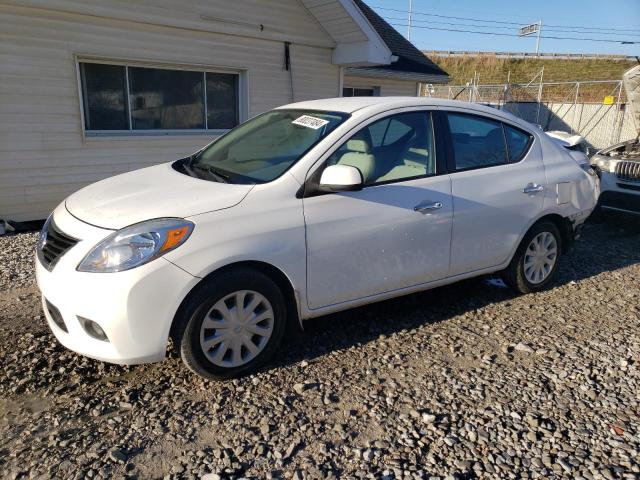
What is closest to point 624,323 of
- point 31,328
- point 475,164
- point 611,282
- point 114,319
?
point 611,282

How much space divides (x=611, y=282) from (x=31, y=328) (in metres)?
5.35

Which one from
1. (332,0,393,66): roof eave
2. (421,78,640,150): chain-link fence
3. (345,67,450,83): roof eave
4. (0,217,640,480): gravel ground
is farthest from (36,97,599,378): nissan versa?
(421,78,640,150): chain-link fence

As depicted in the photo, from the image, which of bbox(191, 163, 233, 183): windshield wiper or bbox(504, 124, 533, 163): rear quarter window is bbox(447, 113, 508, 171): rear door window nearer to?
bbox(504, 124, 533, 163): rear quarter window

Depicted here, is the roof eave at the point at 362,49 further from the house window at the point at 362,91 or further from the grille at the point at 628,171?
the grille at the point at 628,171

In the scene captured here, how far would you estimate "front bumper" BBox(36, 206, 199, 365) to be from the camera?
9.18ft

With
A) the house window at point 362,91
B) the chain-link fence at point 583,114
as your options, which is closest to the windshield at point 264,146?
the house window at point 362,91

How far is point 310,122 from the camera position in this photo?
150 inches

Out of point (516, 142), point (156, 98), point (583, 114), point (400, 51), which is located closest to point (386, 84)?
point (400, 51)

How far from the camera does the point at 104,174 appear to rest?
7746 mm

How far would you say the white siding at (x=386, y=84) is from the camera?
1179cm

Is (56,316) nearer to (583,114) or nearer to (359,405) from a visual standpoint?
(359,405)

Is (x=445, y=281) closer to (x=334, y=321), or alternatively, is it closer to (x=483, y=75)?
(x=334, y=321)

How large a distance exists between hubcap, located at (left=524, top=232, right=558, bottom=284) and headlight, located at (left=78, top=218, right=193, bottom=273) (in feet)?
10.5

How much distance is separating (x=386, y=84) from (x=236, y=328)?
10.4 m
